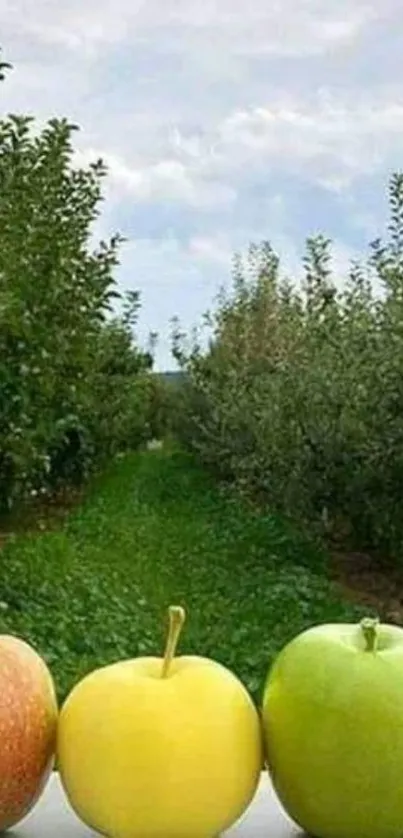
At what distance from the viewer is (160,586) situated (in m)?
7.52

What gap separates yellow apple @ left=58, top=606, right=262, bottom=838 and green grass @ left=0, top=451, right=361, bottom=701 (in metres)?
2.80

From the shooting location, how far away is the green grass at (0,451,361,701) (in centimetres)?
544

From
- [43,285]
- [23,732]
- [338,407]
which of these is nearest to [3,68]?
[43,285]

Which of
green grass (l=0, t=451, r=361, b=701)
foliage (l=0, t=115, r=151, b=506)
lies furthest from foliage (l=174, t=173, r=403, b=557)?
foliage (l=0, t=115, r=151, b=506)

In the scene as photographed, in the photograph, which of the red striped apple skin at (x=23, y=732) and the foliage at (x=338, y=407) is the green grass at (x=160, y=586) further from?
the red striped apple skin at (x=23, y=732)

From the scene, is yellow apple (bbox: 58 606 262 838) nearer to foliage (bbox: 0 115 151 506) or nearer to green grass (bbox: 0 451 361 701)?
green grass (bbox: 0 451 361 701)

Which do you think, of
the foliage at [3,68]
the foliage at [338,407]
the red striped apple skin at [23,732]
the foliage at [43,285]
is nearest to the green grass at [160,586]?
the foliage at [338,407]

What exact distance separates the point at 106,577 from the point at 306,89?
140 inches

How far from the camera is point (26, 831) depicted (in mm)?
917

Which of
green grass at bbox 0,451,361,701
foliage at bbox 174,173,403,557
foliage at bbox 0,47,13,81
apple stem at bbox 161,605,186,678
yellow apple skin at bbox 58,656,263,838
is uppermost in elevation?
foliage at bbox 0,47,13,81

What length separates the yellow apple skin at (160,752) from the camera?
846 millimetres

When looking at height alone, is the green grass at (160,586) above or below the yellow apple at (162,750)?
below

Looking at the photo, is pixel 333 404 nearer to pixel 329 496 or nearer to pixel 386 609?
pixel 329 496

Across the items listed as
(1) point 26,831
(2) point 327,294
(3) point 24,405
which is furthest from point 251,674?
(2) point 327,294
